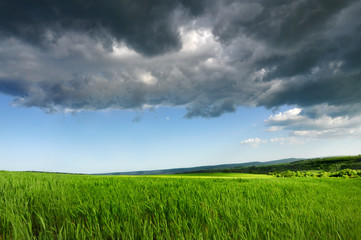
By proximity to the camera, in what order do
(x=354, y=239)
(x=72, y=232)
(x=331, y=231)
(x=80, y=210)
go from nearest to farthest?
(x=72, y=232) → (x=354, y=239) → (x=331, y=231) → (x=80, y=210)

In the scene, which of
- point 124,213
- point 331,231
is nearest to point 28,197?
point 124,213

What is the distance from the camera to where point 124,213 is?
2.85 meters

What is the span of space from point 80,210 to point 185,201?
5.26ft

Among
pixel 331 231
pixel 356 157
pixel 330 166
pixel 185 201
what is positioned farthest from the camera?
pixel 356 157

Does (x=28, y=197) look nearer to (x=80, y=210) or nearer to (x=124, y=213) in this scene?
(x=80, y=210)

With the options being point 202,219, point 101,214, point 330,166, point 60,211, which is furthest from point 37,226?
point 330,166

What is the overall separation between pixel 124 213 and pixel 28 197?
7.85 feet

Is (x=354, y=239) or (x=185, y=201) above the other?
(x=185, y=201)

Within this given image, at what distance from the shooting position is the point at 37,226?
8.88 feet

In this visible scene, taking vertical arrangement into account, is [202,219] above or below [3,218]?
below

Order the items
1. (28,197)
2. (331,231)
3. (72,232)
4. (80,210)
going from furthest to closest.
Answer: (28,197)
(80,210)
(331,231)
(72,232)

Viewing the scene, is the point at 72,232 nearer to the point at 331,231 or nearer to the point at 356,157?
the point at 331,231

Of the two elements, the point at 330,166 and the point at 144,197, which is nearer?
the point at 144,197

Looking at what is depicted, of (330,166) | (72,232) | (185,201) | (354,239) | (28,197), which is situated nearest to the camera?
(72,232)
